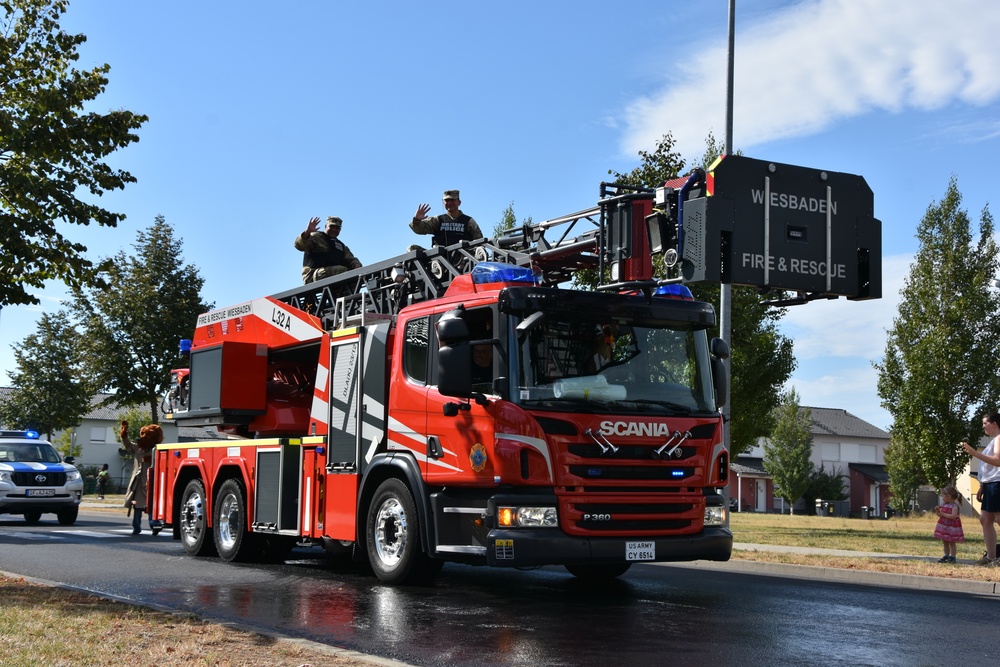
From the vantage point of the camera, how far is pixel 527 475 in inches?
368

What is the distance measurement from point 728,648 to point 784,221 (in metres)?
4.30

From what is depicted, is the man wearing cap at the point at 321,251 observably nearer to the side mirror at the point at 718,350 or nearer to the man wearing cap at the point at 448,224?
the man wearing cap at the point at 448,224

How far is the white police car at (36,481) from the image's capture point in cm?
2300

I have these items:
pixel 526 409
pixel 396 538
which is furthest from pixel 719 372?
pixel 396 538

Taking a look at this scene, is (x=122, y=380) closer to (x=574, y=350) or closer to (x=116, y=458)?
(x=574, y=350)

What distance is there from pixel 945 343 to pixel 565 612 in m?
33.1

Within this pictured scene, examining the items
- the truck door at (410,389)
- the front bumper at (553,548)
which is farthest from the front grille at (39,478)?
the front bumper at (553,548)

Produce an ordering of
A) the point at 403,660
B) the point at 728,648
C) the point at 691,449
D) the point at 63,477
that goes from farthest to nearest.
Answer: the point at 63,477 < the point at 691,449 < the point at 728,648 < the point at 403,660

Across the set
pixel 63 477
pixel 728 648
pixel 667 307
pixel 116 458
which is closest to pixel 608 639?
pixel 728 648

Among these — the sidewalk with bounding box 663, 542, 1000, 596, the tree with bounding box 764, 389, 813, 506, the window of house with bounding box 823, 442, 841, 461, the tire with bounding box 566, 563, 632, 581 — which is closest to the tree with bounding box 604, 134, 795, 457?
the sidewalk with bounding box 663, 542, 1000, 596

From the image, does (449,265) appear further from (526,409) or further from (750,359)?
(750,359)

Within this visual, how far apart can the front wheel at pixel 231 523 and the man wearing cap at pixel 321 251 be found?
2.84 m

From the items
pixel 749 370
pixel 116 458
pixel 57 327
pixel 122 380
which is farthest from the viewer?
pixel 116 458

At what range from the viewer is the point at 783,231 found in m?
10.3
